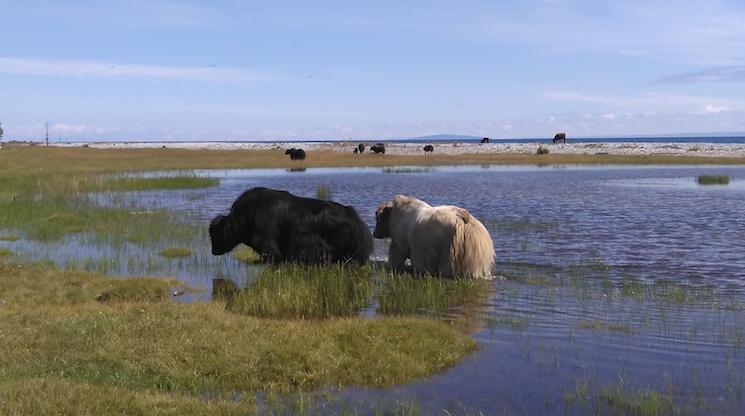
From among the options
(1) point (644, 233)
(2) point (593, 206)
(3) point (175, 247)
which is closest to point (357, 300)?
(3) point (175, 247)

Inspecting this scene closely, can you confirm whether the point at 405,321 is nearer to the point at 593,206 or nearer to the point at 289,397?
the point at 289,397

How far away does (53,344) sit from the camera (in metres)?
8.19

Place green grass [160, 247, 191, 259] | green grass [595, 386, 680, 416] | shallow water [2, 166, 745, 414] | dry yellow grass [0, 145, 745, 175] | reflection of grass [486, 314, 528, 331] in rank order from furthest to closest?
dry yellow grass [0, 145, 745, 175] → green grass [160, 247, 191, 259] → reflection of grass [486, 314, 528, 331] → shallow water [2, 166, 745, 414] → green grass [595, 386, 680, 416]

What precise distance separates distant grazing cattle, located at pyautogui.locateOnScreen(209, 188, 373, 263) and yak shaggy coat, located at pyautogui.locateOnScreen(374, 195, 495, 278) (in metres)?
0.67

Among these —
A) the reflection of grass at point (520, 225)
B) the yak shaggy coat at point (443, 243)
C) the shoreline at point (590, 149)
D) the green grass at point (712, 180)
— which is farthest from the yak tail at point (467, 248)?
the shoreline at point (590, 149)

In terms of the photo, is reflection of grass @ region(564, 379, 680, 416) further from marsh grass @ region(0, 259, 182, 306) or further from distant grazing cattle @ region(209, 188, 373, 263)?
marsh grass @ region(0, 259, 182, 306)

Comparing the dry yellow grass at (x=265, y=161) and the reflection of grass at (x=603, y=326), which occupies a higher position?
the dry yellow grass at (x=265, y=161)

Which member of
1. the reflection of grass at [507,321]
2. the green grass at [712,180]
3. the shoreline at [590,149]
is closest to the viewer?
the reflection of grass at [507,321]

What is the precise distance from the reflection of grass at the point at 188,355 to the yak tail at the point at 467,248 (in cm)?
293

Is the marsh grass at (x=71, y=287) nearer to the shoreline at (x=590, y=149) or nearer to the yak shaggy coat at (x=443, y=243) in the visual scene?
the yak shaggy coat at (x=443, y=243)

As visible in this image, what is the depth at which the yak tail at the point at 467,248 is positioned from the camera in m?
12.0

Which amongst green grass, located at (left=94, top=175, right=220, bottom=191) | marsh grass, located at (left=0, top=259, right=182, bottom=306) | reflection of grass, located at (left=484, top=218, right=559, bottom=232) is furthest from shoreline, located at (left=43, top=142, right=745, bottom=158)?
marsh grass, located at (left=0, top=259, right=182, bottom=306)

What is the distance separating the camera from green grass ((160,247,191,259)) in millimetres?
15359

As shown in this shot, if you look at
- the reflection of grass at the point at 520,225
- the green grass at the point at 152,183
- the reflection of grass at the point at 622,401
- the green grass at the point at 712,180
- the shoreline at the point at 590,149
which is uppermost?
the shoreline at the point at 590,149
